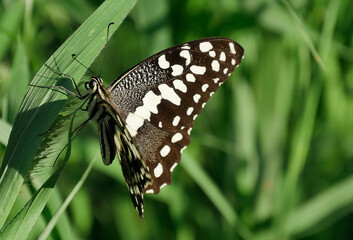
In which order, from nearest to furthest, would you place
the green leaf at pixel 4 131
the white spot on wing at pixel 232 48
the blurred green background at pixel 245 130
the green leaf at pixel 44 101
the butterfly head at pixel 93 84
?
the green leaf at pixel 44 101
the green leaf at pixel 4 131
the butterfly head at pixel 93 84
the white spot on wing at pixel 232 48
the blurred green background at pixel 245 130

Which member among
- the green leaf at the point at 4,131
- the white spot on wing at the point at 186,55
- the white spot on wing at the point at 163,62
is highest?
the green leaf at the point at 4,131

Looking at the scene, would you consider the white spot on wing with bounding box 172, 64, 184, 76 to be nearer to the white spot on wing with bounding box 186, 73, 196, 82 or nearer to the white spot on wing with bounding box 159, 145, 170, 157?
the white spot on wing with bounding box 186, 73, 196, 82

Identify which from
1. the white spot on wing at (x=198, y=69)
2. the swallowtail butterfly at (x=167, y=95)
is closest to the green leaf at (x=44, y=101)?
the swallowtail butterfly at (x=167, y=95)

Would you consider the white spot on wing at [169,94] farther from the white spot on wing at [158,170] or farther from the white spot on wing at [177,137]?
the white spot on wing at [158,170]

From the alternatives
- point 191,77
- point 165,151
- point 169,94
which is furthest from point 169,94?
point 165,151

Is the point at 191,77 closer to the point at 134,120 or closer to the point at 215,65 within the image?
the point at 215,65

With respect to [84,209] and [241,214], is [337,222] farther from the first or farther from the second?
[84,209]

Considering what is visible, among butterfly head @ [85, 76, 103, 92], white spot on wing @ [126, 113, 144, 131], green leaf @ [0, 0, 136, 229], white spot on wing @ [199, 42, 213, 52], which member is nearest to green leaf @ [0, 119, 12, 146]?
green leaf @ [0, 0, 136, 229]
